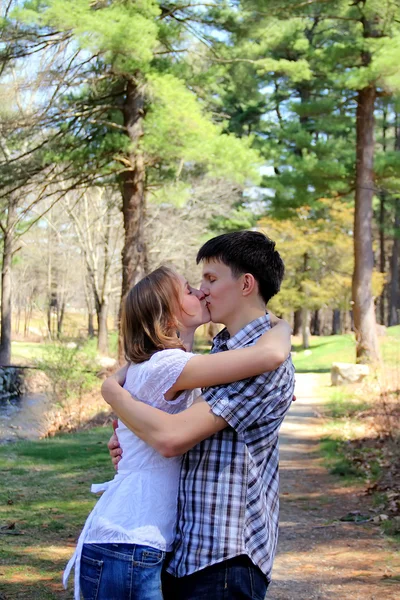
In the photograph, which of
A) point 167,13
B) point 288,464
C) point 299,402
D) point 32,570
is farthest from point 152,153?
point 32,570

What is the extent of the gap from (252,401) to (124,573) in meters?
0.55

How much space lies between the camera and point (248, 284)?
215 centimetres

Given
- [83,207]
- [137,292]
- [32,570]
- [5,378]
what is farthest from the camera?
[83,207]

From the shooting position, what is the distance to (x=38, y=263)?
46375mm

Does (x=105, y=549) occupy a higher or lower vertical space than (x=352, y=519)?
higher

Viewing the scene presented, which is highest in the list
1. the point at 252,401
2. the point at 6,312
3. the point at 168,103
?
the point at 168,103

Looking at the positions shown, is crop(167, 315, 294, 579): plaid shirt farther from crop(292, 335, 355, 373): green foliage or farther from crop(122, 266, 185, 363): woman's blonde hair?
crop(292, 335, 355, 373): green foliage

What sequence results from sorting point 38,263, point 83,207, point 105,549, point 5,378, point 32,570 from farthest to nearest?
point 38,263, point 83,207, point 5,378, point 32,570, point 105,549

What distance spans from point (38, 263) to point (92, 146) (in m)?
31.6

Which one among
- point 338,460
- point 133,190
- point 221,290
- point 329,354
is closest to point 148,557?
point 221,290

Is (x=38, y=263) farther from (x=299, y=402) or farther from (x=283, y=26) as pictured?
(x=299, y=402)

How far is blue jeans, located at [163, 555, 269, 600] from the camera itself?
194 cm

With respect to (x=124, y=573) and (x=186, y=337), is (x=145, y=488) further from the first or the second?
(x=186, y=337)

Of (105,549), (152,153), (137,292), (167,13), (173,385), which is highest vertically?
(167,13)
